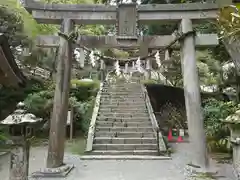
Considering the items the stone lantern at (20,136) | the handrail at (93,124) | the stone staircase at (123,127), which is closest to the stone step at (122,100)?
the stone staircase at (123,127)

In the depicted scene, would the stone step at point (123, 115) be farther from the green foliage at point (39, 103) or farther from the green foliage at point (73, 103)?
the green foliage at point (39, 103)

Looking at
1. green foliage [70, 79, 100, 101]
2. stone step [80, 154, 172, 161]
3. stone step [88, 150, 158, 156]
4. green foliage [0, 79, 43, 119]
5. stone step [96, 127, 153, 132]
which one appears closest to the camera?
stone step [80, 154, 172, 161]

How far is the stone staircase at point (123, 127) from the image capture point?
1117cm

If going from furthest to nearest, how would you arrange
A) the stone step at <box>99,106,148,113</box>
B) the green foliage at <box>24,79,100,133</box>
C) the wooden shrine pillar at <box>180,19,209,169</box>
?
the stone step at <box>99,106,148,113</box>, the green foliage at <box>24,79,100,133</box>, the wooden shrine pillar at <box>180,19,209,169</box>

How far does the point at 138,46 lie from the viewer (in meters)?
8.59

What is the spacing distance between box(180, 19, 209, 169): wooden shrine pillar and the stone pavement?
29.7 inches

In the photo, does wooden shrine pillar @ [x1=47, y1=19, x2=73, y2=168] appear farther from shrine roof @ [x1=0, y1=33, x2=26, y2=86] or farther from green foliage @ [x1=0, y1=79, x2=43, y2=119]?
green foliage @ [x1=0, y1=79, x2=43, y2=119]

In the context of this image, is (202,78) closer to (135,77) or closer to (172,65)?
(172,65)

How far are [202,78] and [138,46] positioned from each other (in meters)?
10.2

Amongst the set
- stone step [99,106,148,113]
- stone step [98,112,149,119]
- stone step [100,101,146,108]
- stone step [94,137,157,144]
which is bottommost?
stone step [94,137,157,144]

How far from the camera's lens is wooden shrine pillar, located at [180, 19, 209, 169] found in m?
7.62

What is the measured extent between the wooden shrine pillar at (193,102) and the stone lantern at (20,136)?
159 inches

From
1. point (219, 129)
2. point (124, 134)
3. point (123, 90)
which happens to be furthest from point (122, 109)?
point (219, 129)

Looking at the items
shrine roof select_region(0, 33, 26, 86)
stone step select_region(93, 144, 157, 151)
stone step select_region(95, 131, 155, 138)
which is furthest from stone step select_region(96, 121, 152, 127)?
shrine roof select_region(0, 33, 26, 86)
